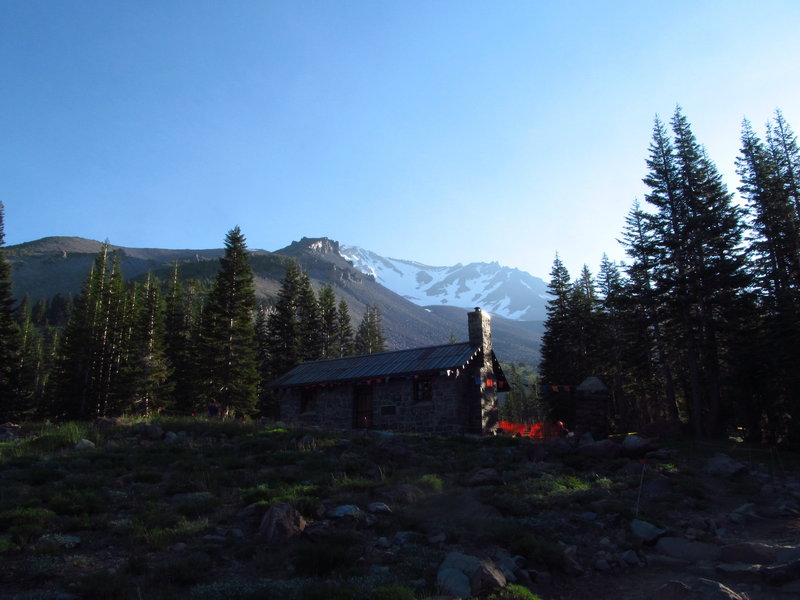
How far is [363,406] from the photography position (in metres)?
24.0

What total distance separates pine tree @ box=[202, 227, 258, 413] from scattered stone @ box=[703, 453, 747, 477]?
1075 inches

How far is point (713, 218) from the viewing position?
24562 mm

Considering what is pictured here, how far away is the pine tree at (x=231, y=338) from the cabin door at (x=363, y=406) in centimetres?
1266

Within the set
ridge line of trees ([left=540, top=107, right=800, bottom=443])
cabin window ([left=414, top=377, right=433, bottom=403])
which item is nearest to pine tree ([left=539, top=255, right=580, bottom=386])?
ridge line of trees ([left=540, top=107, right=800, bottom=443])

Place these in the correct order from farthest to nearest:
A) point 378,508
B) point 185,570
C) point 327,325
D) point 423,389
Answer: point 327,325
point 423,389
point 378,508
point 185,570

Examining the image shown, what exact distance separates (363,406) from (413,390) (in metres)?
2.99

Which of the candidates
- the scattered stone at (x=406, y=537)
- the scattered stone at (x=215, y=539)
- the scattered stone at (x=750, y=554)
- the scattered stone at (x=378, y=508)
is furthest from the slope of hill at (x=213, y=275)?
the scattered stone at (x=750, y=554)

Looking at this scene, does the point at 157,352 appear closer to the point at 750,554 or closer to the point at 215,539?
the point at 215,539

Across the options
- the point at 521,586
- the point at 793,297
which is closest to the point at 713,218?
the point at 793,297

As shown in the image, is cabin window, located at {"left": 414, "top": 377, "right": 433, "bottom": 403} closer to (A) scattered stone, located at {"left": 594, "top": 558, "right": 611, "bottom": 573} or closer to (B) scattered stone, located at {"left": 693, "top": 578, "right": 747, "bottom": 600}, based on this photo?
(A) scattered stone, located at {"left": 594, "top": 558, "right": 611, "bottom": 573}

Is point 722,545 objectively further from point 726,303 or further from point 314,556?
point 726,303

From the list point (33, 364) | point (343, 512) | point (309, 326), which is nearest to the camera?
point (343, 512)

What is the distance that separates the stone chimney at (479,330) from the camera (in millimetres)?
23031

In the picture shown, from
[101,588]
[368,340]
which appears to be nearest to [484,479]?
[101,588]
